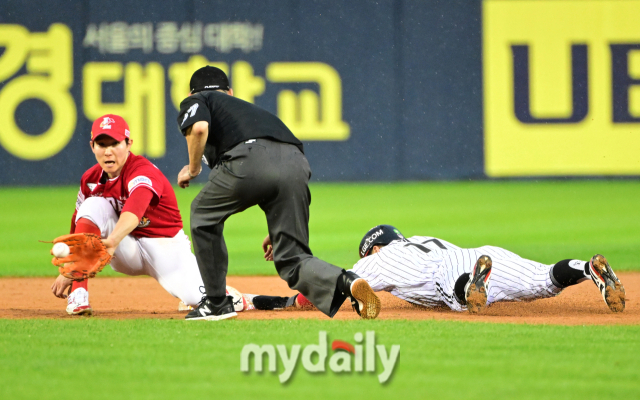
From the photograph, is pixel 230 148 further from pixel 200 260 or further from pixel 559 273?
pixel 559 273

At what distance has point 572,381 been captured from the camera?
3.27m

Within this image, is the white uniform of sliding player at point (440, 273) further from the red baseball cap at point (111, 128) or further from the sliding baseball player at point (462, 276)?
the red baseball cap at point (111, 128)

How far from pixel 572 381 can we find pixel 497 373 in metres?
0.29

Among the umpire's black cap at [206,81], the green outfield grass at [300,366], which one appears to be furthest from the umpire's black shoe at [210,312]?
the umpire's black cap at [206,81]

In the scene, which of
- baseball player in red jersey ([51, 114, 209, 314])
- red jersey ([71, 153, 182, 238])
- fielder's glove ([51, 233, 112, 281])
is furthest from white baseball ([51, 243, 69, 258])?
red jersey ([71, 153, 182, 238])

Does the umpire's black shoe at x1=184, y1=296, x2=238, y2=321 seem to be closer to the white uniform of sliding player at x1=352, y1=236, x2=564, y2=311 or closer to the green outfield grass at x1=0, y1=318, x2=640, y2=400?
the green outfield grass at x1=0, y1=318, x2=640, y2=400

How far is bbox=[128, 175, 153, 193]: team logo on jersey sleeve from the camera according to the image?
4840 mm

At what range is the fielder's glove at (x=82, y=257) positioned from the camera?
4633 mm

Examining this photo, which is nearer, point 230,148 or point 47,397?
point 47,397

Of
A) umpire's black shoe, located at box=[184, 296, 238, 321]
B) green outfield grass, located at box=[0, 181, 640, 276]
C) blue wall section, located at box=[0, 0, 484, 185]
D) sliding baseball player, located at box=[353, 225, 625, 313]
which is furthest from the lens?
blue wall section, located at box=[0, 0, 484, 185]

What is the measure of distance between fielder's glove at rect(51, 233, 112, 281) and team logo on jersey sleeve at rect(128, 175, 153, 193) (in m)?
0.36

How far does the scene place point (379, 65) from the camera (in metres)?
16.8

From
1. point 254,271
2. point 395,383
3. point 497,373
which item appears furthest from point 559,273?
point 254,271

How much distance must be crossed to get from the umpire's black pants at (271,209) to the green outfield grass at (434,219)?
2964 millimetres
